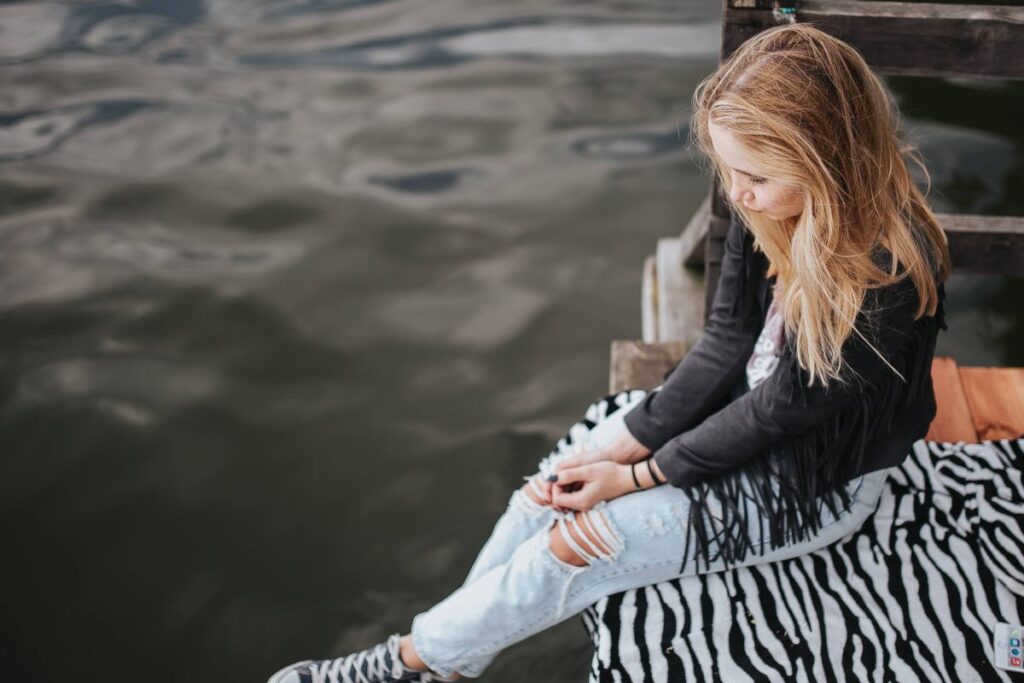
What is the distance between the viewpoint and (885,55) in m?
1.80

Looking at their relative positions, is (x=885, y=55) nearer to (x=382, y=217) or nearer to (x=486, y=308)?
(x=486, y=308)

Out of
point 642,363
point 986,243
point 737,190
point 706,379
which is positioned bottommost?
point 642,363

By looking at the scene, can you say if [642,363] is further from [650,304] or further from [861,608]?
[861,608]

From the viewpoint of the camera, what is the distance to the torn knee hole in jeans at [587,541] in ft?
5.33

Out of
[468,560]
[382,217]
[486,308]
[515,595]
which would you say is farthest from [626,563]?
[382,217]

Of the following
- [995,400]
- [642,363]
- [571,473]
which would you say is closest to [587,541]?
[571,473]

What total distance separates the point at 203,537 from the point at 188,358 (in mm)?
768

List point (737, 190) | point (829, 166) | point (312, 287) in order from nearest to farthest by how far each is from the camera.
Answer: point (829, 166)
point (737, 190)
point (312, 287)

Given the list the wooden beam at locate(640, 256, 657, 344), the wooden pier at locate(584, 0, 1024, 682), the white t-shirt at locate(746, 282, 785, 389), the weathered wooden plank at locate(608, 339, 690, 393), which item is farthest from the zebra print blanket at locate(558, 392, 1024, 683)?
the wooden beam at locate(640, 256, 657, 344)

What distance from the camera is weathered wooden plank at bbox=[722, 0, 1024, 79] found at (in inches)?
68.6

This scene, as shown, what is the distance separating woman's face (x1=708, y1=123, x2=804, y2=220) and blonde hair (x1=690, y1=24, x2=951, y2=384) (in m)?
0.01

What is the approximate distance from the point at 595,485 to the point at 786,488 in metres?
0.36

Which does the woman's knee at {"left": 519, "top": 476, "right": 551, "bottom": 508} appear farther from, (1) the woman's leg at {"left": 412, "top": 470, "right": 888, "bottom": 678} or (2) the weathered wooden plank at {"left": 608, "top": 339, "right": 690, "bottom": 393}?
(2) the weathered wooden plank at {"left": 608, "top": 339, "right": 690, "bottom": 393}

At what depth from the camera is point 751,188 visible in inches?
56.0
